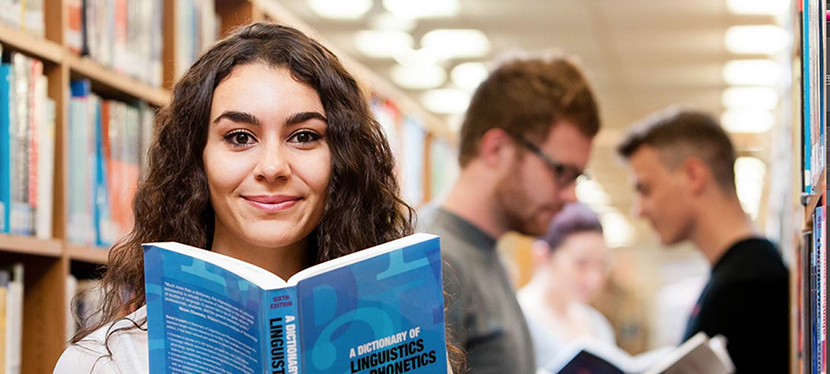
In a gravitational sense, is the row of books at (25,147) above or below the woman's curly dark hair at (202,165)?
above

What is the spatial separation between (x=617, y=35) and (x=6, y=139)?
5.96m

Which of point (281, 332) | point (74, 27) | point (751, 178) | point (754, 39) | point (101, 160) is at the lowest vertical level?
point (281, 332)

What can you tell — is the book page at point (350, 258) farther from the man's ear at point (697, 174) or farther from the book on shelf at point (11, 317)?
the man's ear at point (697, 174)

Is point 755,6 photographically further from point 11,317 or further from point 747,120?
point 11,317

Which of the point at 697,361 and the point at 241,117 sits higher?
the point at 241,117

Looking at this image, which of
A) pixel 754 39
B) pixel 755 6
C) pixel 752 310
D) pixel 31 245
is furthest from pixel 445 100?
pixel 31 245

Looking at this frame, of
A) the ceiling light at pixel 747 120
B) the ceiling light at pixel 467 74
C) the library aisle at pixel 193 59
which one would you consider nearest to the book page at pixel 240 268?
the library aisle at pixel 193 59

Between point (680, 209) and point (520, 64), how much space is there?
95 centimetres

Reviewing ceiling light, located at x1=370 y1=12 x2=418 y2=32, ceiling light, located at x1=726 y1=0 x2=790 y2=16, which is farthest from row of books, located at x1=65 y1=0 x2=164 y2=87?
ceiling light, located at x1=726 y1=0 x2=790 y2=16

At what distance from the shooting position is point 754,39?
7.58m

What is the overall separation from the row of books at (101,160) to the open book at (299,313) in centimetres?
117

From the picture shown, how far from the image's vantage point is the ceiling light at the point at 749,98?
9.09 m

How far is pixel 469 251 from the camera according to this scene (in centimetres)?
264

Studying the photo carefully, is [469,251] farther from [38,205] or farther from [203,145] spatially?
[203,145]
